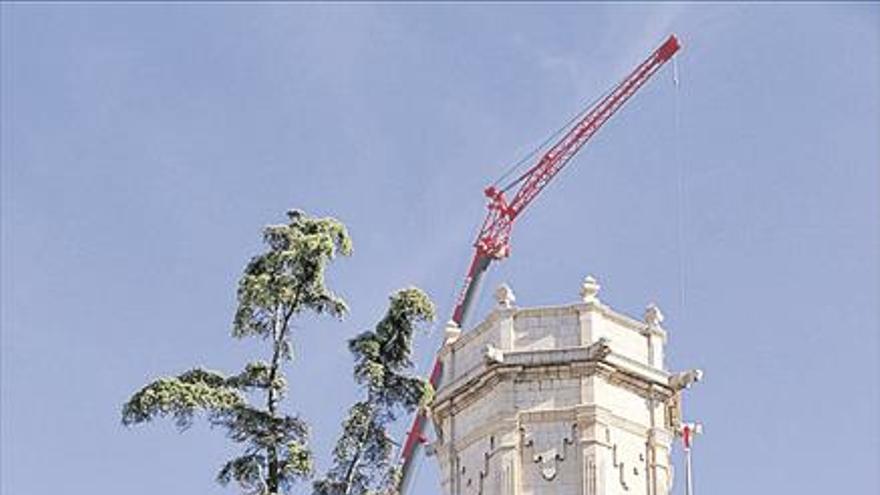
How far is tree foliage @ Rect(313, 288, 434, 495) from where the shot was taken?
31.6 metres

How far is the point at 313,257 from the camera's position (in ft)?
103

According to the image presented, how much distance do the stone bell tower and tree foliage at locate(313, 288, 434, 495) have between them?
32.8ft

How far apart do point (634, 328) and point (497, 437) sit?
443 centimetres

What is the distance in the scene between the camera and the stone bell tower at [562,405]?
42.2 metres

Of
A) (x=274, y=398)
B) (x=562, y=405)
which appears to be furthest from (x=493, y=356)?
(x=274, y=398)

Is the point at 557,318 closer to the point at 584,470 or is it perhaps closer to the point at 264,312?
the point at 584,470

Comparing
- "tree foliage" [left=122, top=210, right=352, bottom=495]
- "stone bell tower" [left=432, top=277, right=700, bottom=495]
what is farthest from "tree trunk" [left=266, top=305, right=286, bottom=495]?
"stone bell tower" [left=432, top=277, right=700, bottom=495]

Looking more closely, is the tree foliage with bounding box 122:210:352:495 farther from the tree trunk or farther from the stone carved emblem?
the stone carved emblem

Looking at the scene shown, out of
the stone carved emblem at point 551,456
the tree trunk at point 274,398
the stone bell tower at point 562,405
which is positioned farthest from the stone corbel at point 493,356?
the tree trunk at point 274,398

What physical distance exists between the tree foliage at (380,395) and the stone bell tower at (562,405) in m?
9.99

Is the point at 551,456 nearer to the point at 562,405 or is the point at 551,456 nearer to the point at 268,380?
the point at 562,405

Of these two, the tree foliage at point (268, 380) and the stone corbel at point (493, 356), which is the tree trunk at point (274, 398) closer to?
the tree foliage at point (268, 380)

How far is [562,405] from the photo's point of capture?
140ft

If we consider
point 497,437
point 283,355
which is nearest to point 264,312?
point 283,355
